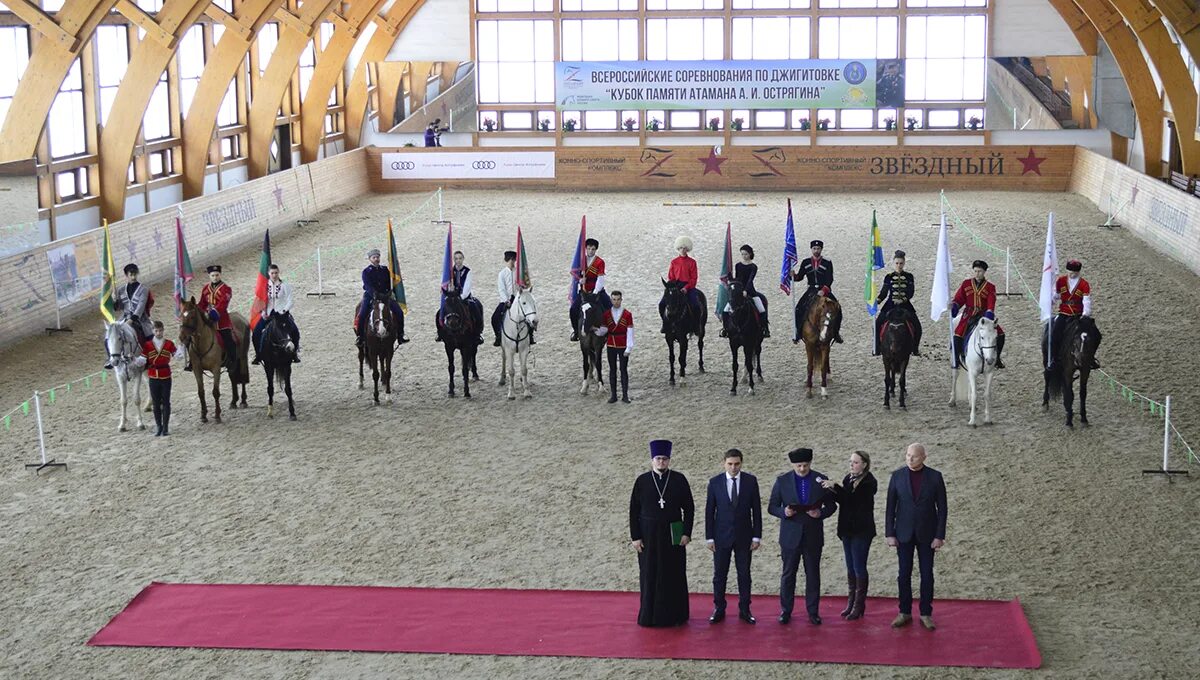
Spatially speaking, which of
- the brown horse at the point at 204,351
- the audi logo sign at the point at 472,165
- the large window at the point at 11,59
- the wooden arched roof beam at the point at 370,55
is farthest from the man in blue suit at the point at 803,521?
the wooden arched roof beam at the point at 370,55

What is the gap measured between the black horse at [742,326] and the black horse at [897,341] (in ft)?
5.03

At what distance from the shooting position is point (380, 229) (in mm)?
28641

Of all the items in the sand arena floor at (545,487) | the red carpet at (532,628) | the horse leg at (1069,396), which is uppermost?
the horse leg at (1069,396)

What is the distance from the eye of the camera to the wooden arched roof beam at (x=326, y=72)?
1361 inches

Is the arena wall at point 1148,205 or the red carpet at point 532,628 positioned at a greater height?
the arena wall at point 1148,205

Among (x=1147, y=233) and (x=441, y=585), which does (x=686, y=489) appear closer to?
(x=441, y=585)

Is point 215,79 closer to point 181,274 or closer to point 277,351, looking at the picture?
point 181,274

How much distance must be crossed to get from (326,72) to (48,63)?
14.7m

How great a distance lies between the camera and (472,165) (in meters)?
35.6

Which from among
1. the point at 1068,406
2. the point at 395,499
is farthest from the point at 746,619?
the point at 1068,406

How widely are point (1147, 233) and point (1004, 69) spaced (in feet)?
57.9

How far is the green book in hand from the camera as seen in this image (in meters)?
9.33

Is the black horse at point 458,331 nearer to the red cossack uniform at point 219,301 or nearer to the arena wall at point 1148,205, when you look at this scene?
the red cossack uniform at point 219,301

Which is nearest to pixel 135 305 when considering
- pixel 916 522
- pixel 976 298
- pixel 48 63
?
pixel 48 63
